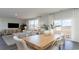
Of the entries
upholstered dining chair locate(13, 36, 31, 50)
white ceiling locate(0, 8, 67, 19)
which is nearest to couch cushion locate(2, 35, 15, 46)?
upholstered dining chair locate(13, 36, 31, 50)

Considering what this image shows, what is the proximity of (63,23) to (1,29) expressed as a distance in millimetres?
1174

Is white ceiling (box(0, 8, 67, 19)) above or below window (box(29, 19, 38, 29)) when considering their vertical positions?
above

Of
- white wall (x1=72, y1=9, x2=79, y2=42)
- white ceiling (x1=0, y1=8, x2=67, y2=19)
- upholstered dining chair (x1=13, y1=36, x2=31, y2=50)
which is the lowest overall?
upholstered dining chair (x1=13, y1=36, x2=31, y2=50)

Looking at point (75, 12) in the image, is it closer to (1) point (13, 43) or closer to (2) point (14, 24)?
(2) point (14, 24)

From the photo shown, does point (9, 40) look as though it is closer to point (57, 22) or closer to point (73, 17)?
point (57, 22)

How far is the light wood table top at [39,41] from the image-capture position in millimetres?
1620

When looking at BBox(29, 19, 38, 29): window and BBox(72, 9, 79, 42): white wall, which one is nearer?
BBox(72, 9, 79, 42): white wall

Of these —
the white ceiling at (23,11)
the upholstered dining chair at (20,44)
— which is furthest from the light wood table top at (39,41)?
the white ceiling at (23,11)

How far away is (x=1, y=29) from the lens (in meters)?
1.70

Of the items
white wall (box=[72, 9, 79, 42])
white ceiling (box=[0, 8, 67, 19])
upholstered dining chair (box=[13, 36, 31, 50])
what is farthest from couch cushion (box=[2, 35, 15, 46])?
white wall (box=[72, 9, 79, 42])

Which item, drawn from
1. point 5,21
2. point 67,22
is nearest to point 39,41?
point 67,22

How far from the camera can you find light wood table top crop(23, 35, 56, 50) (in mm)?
1620

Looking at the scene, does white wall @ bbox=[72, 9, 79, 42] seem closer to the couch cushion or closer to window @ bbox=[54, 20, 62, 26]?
window @ bbox=[54, 20, 62, 26]

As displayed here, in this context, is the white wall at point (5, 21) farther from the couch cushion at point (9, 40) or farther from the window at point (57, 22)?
the window at point (57, 22)
